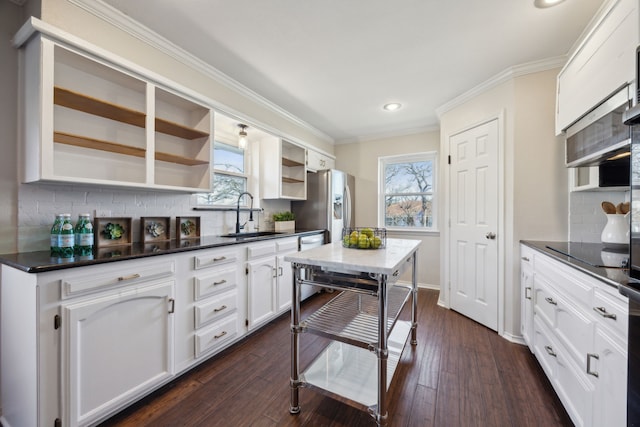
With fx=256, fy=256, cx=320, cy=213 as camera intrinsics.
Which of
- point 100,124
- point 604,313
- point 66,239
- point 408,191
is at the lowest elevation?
point 604,313

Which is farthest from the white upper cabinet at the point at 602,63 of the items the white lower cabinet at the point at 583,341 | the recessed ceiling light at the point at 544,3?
the white lower cabinet at the point at 583,341

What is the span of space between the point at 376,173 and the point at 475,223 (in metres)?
1.90

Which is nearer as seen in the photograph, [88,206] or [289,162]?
[88,206]

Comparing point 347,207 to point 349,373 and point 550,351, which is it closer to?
point 349,373

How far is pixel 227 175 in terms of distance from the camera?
3.00 metres

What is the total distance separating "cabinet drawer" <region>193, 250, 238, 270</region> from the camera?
6.09ft

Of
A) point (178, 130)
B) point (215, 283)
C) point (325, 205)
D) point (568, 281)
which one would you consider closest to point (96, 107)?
point (178, 130)

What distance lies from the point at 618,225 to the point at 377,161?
296 cm

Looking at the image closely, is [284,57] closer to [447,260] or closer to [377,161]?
[377,161]

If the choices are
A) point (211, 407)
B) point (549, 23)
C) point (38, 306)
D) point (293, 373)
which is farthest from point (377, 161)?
point (38, 306)

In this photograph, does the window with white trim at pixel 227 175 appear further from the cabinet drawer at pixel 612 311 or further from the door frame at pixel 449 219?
the cabinet drawer at pixel 612 311

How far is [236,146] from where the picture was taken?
305cm

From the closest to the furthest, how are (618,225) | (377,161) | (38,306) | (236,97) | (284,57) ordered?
(38,306) → (618,225) → (284,57) → (236,97) → (377,161)

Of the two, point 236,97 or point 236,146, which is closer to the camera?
point 236,97
